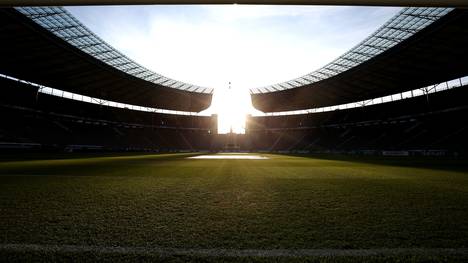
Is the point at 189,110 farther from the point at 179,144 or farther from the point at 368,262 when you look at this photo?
the point at 368,262

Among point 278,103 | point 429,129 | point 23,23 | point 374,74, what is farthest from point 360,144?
point 23,23

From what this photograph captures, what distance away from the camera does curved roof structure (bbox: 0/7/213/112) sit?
851 inches

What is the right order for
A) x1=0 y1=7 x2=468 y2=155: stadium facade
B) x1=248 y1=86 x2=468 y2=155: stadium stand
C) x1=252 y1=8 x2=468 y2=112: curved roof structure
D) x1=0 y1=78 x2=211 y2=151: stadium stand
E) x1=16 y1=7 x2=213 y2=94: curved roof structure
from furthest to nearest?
1. x1=0 y1=78 x2=211 y2=151: stadium stand
2. x1=248 y1=86 x2=468 y2=155: stadium stand
3. x1=0 y1=7 x2=468 y2=155: stadium facade
4. x1=252 y1=8 x2=468 y2=112: curved roof structure
5. x1=16 y1=7 x2=213 y2=94: curved roof structure

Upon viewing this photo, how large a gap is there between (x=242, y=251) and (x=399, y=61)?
35.1 metres

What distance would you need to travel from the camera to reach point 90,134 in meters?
42.2

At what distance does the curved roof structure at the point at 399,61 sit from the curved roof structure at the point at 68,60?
30.3 metres

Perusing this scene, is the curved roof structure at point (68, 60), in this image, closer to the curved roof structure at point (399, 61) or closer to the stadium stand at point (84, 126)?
the stadium stand at point (84, 126)

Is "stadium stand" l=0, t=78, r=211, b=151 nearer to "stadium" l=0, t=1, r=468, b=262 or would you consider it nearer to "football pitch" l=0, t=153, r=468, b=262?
"stadium" l=0, t=1, r=468, b=262

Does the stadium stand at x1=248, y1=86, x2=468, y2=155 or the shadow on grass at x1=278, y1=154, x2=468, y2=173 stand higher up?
the stadium stand at x1=248, y1=86, x2=468, y2=155

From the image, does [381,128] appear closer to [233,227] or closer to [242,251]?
[233,227]

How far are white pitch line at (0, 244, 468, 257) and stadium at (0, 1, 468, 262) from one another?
0.07 ft

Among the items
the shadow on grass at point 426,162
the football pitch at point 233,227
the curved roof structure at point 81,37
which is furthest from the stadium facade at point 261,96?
the football pitch at point 233,227

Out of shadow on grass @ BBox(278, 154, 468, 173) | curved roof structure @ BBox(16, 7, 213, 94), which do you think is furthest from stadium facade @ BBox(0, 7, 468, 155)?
shadow on grass @ BBox(278, 154, 468, 173)

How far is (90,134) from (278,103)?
1639 inches
